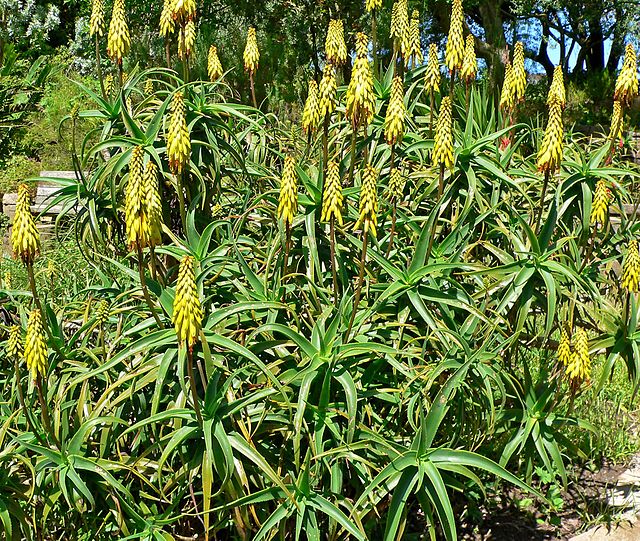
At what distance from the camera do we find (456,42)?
3100 mm

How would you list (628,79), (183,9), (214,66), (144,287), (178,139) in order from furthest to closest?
(214,66), (628,79), (183,9), (178,139), (144,287)

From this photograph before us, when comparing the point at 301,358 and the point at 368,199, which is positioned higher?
the point at 368,199

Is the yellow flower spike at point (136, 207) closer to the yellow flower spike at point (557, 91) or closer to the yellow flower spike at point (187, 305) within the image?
the yellow flower spike at point (187, 305)

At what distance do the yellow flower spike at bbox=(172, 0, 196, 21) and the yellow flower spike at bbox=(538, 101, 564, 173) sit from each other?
53.2 inches

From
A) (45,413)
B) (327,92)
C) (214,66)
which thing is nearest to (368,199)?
(327,92)

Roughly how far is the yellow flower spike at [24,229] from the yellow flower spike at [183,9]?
0.98 metres

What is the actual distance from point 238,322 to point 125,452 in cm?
74

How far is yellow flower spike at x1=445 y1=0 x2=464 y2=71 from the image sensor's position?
309 cm

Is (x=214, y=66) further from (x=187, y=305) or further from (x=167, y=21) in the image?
(x=187, y=305)

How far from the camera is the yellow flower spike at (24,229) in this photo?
235 centimetres

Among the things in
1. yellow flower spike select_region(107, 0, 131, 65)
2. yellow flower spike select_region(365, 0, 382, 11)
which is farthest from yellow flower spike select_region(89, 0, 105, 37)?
yellow flower spike select_region(365, 0, 382, 11)

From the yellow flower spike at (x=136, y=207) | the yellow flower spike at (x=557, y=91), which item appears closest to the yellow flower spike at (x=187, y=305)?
the yellow flower spike at (x=136, y=207)

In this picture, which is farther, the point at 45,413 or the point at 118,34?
the point at 118,34

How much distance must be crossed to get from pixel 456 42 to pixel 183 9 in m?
1.03
